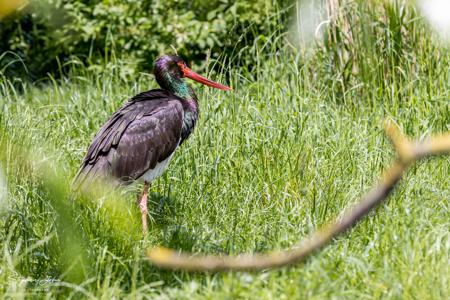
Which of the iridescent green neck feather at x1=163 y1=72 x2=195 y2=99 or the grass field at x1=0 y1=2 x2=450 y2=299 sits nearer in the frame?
the grass field at x1=0 y1=2 x2=450 y2=299

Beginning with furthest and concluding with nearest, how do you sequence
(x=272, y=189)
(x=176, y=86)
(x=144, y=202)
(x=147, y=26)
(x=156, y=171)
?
1. (x=147, y=26)
2. (x=176, y=86)
3. (x=156, y=171)
4. (x=144, y=202)
5. (x=272, y=189)

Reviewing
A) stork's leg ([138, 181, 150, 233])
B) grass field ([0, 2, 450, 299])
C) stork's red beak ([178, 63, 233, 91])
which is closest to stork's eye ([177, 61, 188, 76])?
stork's red beak ([178, 63, 233, 91])

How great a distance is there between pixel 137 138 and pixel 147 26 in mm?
2690

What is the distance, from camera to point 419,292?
2.81 meters

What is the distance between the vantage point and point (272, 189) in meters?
4.23

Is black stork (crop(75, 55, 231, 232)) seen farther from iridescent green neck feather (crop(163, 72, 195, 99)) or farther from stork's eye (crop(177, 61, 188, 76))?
stork's eye (crop(177, 61, 188, 76))

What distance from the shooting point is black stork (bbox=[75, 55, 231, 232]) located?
4.57m

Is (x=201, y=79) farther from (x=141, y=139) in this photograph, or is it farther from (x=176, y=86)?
(x=141, y=139)

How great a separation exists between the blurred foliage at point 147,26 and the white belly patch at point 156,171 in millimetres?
2180

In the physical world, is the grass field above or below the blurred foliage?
below

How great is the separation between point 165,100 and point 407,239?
6.92ft

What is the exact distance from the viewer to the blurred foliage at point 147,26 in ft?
22.9

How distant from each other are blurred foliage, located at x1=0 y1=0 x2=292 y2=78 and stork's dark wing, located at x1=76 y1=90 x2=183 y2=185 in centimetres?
197

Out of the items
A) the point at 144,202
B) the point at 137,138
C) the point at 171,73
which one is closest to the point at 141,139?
the point at 137,138
